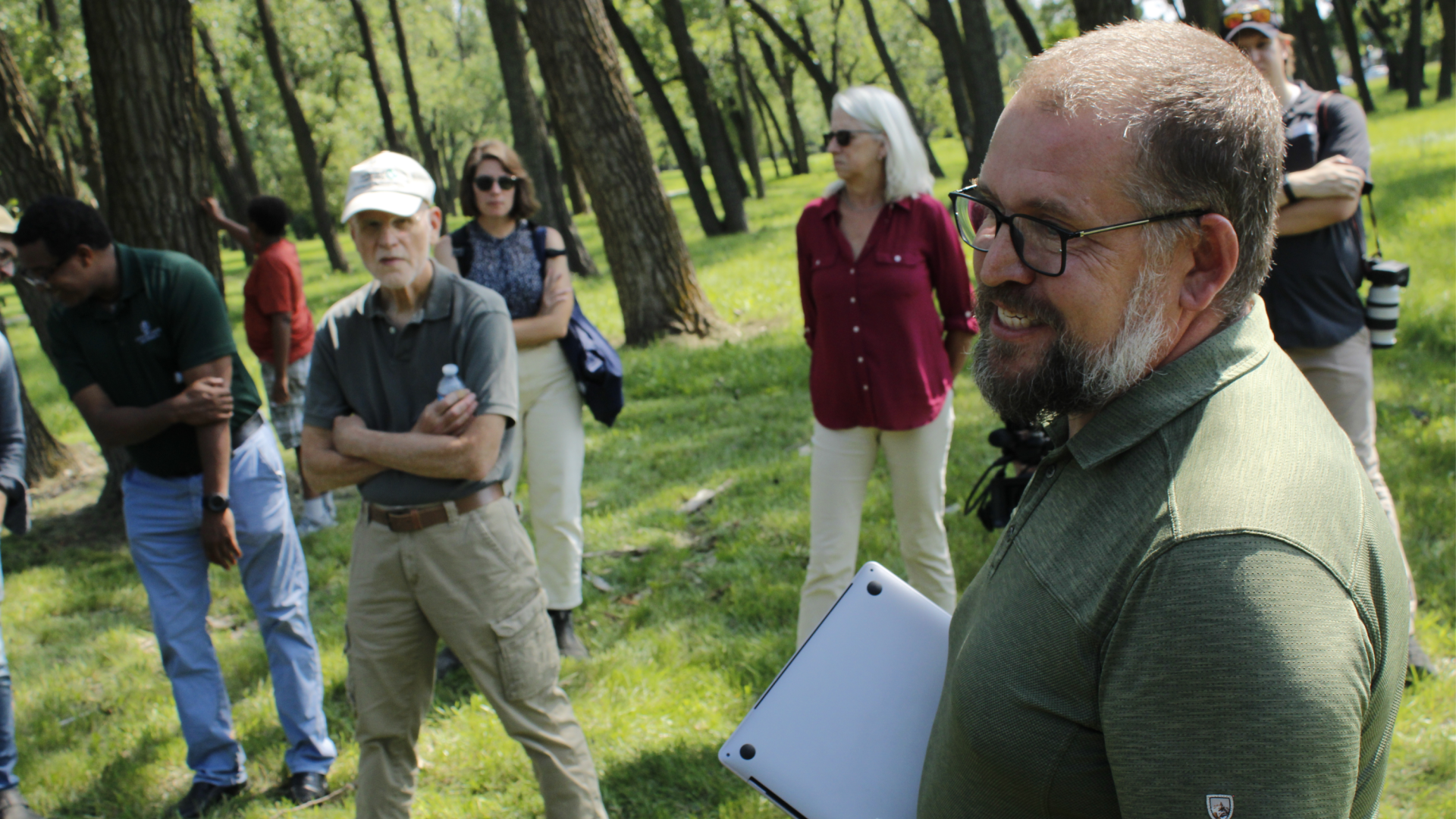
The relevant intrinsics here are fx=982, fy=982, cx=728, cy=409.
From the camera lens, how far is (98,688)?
5.04m

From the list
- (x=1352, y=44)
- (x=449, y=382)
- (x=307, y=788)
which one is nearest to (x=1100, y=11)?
(x=449, y=382)

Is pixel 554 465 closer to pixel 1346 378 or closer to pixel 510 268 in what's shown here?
pixel 510 268

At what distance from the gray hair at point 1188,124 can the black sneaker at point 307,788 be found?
377cm

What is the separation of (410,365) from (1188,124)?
2.43 m

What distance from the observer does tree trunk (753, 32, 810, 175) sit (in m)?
33.0

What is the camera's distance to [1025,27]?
53.2ft

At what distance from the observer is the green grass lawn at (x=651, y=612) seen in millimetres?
3766

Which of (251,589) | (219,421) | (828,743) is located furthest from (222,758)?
(828,743)

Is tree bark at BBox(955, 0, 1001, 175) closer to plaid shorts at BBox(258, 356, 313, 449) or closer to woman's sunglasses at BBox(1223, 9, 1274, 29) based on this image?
plaid shorts at BBox(258, 356, 313, 449)

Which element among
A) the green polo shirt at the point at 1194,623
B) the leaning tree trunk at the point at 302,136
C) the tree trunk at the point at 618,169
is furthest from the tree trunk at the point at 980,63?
the leaning tree trunk at the point at 302,136

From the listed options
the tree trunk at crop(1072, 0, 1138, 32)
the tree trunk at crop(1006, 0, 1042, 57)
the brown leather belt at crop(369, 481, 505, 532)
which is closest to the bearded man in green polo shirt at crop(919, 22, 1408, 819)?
the brown leather belt at crop(369, 481, 505, 532)

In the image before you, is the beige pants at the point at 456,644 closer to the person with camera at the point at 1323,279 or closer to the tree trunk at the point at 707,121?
the person with camera at the point at 1323,279

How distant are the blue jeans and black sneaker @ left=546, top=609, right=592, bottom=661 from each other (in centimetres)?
108

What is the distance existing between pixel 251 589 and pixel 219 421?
2.39 feet
